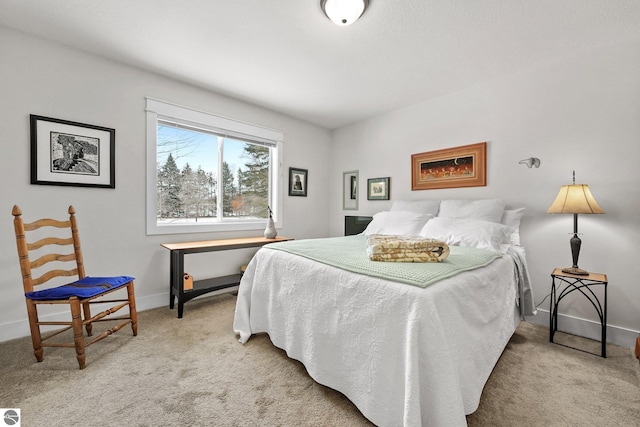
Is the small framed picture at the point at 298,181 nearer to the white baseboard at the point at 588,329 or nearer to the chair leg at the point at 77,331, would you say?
the chair leg at the point at 77,331

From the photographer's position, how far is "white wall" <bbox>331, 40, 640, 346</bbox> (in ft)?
6.98

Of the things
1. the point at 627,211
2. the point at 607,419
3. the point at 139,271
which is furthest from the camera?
the point at 139,271

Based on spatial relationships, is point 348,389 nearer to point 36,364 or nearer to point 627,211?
point 36,364

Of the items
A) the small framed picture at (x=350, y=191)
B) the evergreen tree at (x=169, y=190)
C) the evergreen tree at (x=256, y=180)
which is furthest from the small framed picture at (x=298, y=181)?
the evergreen tree at (x=169, y=190)

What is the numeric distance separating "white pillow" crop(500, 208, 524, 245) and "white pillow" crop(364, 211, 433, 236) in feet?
2.21

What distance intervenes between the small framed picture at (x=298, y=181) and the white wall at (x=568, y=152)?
190cm

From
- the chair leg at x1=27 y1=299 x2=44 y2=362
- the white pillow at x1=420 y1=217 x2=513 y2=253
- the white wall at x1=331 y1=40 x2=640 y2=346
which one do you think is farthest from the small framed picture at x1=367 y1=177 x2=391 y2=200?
the chair leg at x1=27 y1=299 x2=44 y2=362

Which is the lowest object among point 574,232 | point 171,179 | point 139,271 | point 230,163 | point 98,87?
point 139,271

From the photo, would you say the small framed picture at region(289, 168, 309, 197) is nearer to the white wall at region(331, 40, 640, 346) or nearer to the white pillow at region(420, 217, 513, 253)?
the white wall at region(331, 40, 640, 346)

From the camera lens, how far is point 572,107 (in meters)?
2.36

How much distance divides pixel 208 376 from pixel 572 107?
3.55 metres

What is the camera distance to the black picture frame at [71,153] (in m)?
2.19

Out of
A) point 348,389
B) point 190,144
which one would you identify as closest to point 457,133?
point 348,389

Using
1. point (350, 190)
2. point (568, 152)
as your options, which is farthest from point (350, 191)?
point (568, 152)
